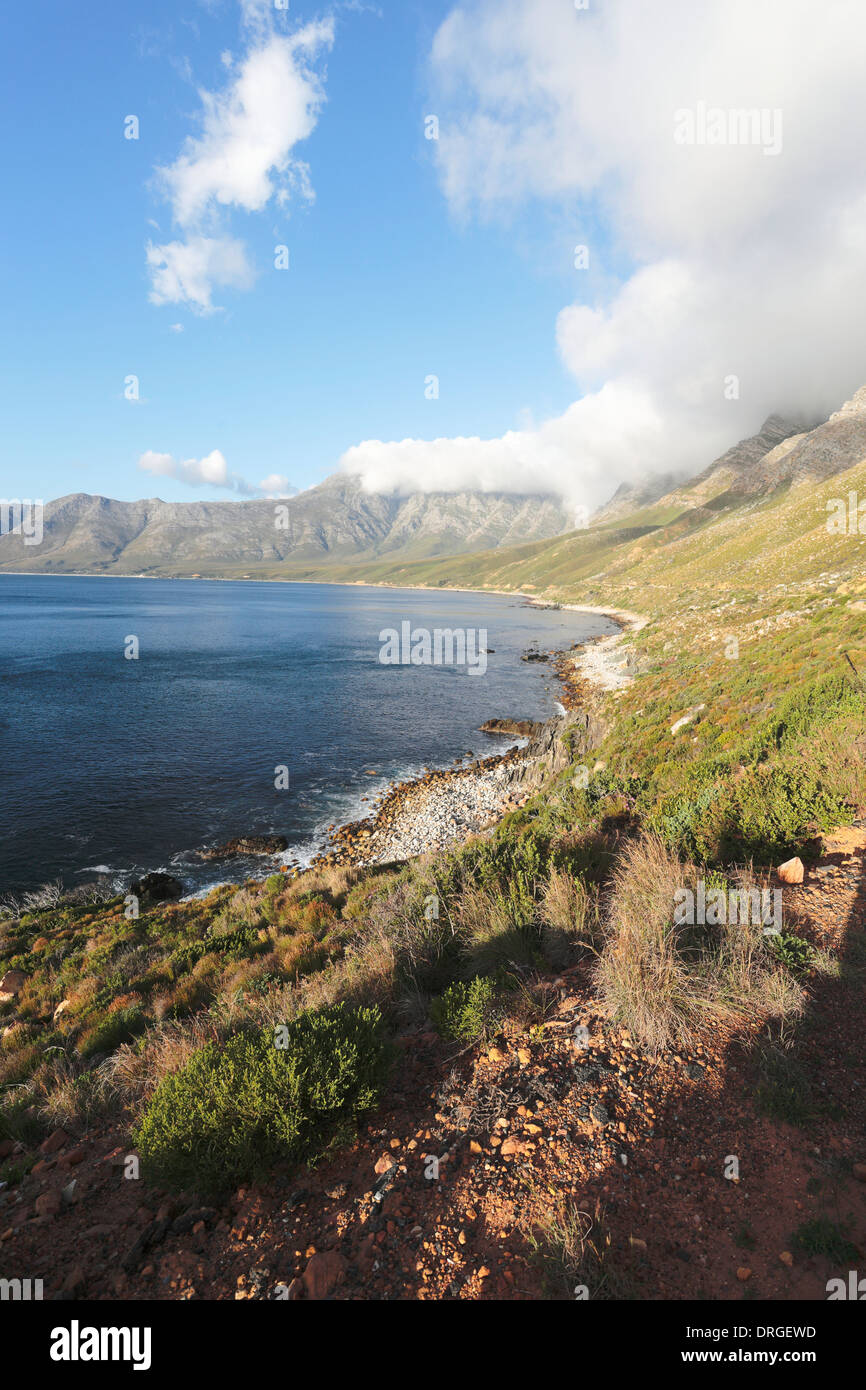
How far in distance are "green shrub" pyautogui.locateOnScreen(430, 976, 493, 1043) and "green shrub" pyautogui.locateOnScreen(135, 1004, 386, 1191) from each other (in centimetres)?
92

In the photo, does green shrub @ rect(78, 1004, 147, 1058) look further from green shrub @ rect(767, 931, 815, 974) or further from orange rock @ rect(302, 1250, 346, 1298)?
green shrub @ rect(767, 931, 815, 974)

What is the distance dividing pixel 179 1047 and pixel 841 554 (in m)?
64.3

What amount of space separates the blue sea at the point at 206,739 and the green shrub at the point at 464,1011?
16.4 m

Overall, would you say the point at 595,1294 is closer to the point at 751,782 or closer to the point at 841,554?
the point at 751,782

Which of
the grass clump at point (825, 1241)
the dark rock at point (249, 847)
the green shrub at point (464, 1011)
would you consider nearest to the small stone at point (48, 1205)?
the green shrub at point (464, 1011)

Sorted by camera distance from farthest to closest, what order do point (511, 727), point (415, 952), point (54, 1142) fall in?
point (511, 727)
point (415, 952)
point (54, 1142)

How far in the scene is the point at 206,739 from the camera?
1473 inches

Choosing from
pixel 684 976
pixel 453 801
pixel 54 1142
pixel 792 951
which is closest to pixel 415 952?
pixel 684 976

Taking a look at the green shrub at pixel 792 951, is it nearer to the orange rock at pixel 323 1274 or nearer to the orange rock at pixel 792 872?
the orange rock at pixel 792 872

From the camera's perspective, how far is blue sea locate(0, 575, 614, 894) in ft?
77.2

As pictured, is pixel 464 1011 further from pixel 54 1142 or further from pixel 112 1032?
pixel 112 1032

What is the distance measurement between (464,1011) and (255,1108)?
2.38 m

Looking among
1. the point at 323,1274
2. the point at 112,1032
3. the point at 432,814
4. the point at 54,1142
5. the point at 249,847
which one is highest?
the point at 323,1274

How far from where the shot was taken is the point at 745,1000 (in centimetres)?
545
